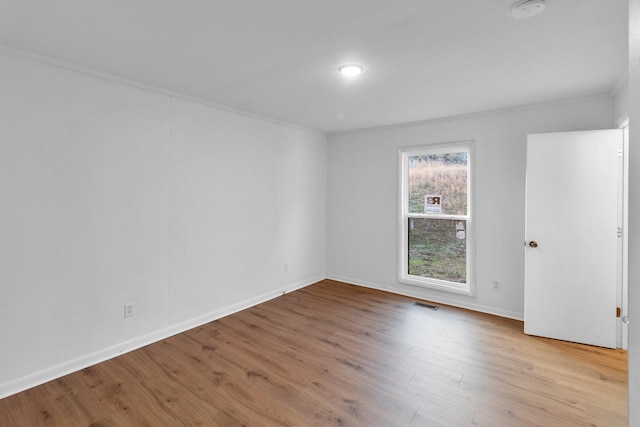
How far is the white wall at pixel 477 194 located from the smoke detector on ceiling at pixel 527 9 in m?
2.13

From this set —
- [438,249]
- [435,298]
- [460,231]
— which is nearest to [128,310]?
[435,298]

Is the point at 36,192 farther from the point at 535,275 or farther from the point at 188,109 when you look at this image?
Result: the point at 535,275

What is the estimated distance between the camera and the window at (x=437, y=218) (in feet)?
13.4

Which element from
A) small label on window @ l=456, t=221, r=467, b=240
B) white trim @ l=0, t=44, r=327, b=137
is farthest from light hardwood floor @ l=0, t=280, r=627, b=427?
white trim @ l=0, t=44, r=327, b=137

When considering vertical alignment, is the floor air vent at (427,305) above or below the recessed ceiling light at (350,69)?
below

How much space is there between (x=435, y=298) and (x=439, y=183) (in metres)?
1.54

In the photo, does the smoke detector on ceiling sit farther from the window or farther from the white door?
the window

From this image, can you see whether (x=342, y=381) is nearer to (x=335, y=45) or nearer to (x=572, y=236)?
(x=335, y=45)

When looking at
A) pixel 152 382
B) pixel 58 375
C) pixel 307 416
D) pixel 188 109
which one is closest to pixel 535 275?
pixel 307 416

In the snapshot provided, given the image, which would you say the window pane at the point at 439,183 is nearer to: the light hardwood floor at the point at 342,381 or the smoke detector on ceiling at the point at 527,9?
the light hardwood floor at the point at 342,381

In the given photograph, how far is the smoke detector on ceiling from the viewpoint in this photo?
5.37ft

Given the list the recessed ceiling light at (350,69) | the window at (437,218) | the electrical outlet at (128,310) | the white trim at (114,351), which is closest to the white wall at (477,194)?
the window at (437,218)

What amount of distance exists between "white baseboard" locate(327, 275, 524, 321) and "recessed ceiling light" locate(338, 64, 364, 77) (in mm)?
3041

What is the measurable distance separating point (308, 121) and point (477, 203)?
7.97 feet
